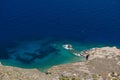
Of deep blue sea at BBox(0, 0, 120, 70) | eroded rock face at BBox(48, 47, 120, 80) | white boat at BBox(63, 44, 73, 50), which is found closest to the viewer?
eroded rock face at BBox(48, 47, 120, 80)

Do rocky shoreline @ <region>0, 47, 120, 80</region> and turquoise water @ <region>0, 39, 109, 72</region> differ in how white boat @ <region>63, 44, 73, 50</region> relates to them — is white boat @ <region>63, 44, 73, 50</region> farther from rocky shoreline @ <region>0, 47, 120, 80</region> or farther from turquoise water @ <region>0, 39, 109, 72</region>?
rocky shoreline @ <region>0, 47, 120, 80</region>

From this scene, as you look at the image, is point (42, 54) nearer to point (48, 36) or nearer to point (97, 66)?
point (48, 36)

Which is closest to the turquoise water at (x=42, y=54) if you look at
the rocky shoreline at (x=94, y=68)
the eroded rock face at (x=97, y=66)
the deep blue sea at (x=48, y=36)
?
the deep blue sea at (x=48, y=36)

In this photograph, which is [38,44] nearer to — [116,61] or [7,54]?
[7,54]

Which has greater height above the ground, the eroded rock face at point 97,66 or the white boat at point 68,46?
the white boat at point 68,46

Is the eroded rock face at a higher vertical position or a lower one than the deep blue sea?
lower

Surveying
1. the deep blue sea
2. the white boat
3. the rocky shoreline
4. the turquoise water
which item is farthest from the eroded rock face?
the white boat

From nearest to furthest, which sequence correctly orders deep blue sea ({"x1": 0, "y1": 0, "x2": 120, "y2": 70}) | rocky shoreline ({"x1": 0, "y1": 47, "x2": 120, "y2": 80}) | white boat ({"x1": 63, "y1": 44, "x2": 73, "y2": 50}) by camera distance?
1. rocky shoreline ({"x1": 0, "y1": 47, "x2": 120, "y2": 80})
2. deep blue sea ({"x1": 0, "y1": 0, "x2": 120, "y2": 70})
3. white boat ({"x1": 63, "y1": 44, "x2": 73, "y2": 50})

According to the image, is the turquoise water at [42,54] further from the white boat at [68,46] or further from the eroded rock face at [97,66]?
the eroded rock face at [97,66]
